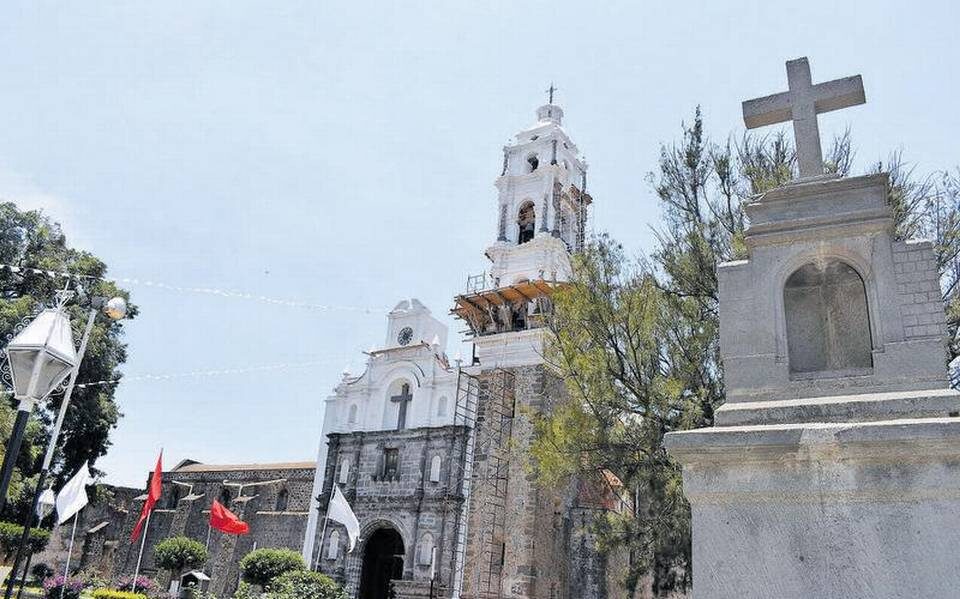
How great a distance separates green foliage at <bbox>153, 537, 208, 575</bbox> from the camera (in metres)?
27.3

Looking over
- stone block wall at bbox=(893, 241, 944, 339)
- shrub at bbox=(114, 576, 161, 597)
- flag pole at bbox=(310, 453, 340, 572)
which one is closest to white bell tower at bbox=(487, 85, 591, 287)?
flag pole at bbox=(310, 453, 340, 572)

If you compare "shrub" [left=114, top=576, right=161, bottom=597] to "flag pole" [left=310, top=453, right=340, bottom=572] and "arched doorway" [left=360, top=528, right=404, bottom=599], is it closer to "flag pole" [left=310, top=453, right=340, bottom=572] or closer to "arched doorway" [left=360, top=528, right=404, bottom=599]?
"flag pole" [left=310, top=453, right=340, bottom=572]

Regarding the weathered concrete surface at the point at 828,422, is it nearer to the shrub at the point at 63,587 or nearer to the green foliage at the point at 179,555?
the shrub at the point at 63,587

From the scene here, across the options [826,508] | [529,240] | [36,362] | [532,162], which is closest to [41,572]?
[529,240]

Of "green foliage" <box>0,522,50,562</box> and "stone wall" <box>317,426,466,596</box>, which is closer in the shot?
"stone wall" <box>317,426,466,596</box>

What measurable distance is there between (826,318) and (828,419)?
861 mm

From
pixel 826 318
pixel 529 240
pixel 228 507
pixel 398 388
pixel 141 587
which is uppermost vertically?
pixel 529 240

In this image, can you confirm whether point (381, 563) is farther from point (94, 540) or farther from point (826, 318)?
point (826, 318)

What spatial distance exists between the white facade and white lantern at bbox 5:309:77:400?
18721 millimetres

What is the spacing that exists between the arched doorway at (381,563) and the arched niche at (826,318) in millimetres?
19635

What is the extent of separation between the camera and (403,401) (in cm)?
2459

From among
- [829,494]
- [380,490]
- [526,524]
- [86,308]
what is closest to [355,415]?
[380,490]

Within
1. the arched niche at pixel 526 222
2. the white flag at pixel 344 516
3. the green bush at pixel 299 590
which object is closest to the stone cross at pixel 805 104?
the green bush at pixel 299 590

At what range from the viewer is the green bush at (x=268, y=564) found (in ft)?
71.1
